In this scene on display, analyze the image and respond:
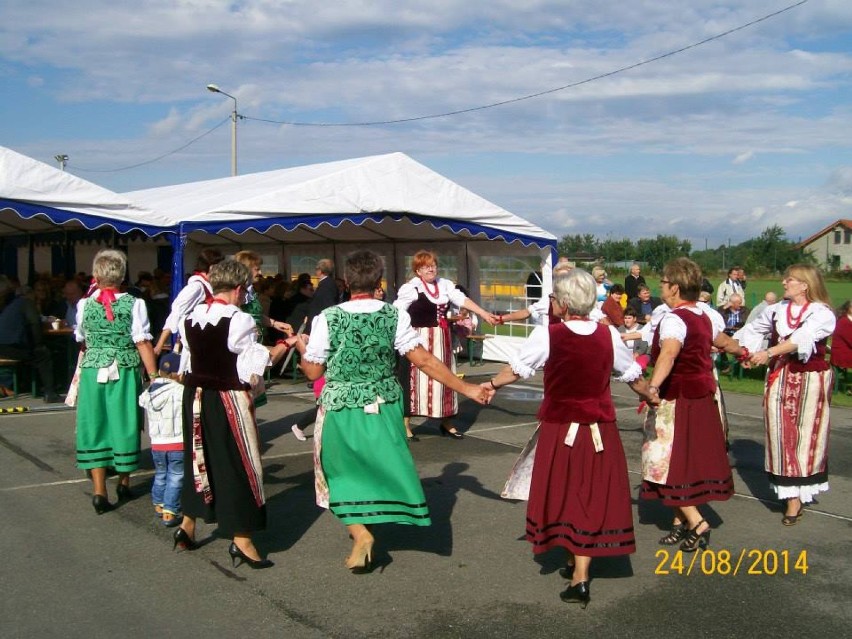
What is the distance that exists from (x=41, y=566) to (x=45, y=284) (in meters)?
8.98

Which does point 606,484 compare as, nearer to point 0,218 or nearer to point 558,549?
point 558,549

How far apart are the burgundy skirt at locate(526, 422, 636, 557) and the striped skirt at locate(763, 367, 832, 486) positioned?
1.86m

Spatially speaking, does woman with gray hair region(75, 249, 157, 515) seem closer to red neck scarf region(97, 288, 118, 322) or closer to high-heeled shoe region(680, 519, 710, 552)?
red neck scarf region(97, 288, 118, 322)

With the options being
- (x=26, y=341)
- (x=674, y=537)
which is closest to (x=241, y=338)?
(x=674, y=537)

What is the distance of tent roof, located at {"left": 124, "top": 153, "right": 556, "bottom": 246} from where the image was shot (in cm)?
1111

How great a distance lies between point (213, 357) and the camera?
15.0ft

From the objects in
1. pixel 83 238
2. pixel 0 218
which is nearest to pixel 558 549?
pixel 0 218

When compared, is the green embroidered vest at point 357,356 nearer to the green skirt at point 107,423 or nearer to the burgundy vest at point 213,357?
the burgundy vest at point 213,357

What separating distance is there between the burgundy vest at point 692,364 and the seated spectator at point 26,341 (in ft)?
25.2

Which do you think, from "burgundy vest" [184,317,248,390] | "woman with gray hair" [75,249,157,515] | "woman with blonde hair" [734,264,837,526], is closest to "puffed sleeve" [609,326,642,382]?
"woman with blonde hair" [734,264,837,526]

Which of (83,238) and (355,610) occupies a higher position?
(83,238)

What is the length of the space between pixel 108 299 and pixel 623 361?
10.9 ft

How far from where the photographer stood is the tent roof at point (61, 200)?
9.34 m

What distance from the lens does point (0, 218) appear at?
13922mm
